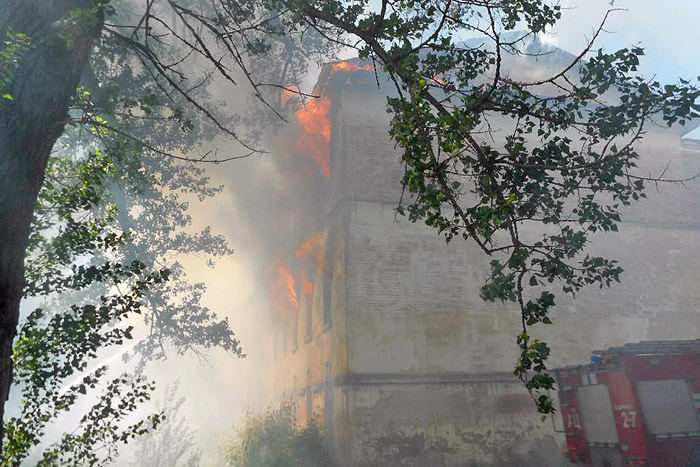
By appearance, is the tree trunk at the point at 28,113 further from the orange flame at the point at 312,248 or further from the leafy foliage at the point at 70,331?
the orange flame at the point at 312,248

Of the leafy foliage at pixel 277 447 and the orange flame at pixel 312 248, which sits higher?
the orange flame at pixel 312 248

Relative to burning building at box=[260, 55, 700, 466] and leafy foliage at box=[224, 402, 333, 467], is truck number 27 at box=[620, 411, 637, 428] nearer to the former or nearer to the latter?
burning building at box=[260, 55, 700, 466]

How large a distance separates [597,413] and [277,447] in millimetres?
8370

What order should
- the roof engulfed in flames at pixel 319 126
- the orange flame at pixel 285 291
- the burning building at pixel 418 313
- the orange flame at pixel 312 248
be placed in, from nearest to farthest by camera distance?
1. the burning building at pixel 418 313
2. the orange flame at pixel 312 248
3. the roof engulfed in flames at pixel 319 126
4. the orange flame at pixel 285 291

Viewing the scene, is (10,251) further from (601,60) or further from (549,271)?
(601,60)

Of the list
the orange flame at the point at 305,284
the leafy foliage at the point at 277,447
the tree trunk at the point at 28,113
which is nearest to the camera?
the tree trunk at the point at 28,113

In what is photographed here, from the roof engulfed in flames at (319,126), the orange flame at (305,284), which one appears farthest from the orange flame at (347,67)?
the orange flame at (305,284)

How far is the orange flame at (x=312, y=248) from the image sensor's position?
16250 millimetres

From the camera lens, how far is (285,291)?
811 inches

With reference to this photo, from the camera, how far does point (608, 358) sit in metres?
9.08

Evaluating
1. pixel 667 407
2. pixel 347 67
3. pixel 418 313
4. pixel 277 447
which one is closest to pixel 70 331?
pixel 667 407

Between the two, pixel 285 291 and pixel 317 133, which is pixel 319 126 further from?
pixel 285 291

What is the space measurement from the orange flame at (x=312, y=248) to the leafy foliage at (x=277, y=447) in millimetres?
5520

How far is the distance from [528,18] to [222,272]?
97.0ft
